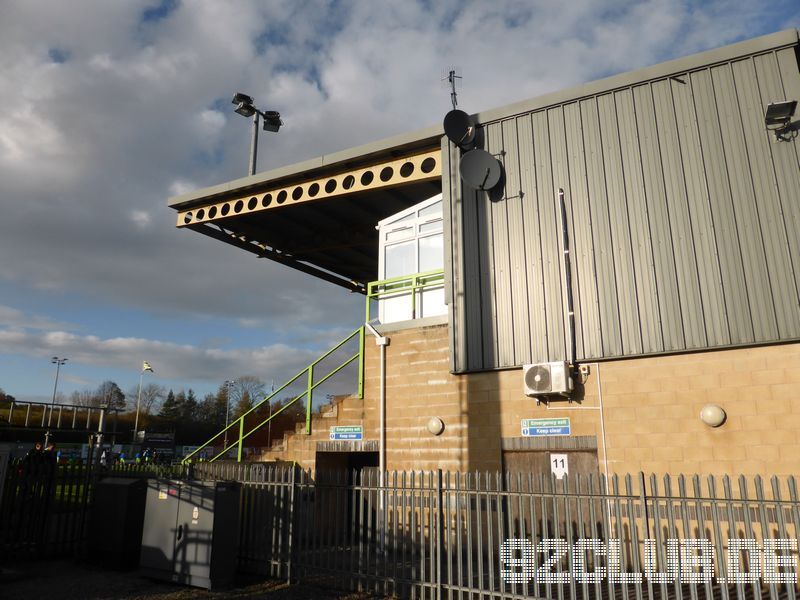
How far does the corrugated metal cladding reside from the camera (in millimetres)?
10031

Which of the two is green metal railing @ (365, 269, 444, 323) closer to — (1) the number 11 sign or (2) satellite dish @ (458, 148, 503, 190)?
(2) satellite dish @ (458, 148, 503, 190)

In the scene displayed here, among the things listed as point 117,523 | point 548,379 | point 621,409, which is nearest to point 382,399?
point 548,379

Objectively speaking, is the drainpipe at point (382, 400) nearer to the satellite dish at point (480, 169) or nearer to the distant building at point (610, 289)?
the distant building at point (610, 289)

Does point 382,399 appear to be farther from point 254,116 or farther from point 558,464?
point 254,116

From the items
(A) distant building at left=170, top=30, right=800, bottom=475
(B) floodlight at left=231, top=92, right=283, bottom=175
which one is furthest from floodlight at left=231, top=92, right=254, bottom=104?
(A) distant building at left=170, top=30, right=800, bottom=475

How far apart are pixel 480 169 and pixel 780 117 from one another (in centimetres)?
533

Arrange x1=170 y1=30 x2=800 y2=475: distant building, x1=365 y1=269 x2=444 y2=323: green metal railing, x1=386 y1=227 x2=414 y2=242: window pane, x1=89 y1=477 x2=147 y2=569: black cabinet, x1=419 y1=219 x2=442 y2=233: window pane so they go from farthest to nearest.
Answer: x1=386 y1=227 x2=414 y2=242: window pane, x1=419 y1=219 x2=442 y2=233: window pane, x1=365 y1=269 x2=444 y2=323: green metal railing, x1=89 y1=477 x2=147 y2=569: black cabinet, x1=170 y1=30 x2=800 y2=475: distant building

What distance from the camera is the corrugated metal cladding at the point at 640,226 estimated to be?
10.0 metres

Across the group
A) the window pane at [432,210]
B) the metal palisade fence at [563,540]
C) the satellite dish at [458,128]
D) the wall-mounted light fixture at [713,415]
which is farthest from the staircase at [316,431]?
the wall-mounted light fixture at [713,415]

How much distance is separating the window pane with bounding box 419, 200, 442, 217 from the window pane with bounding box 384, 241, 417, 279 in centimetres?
77

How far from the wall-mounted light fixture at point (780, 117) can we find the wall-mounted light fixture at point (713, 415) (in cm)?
473

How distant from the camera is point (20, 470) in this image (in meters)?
11.5

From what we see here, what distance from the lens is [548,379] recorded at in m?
10.8

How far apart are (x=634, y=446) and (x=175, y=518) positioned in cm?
792
